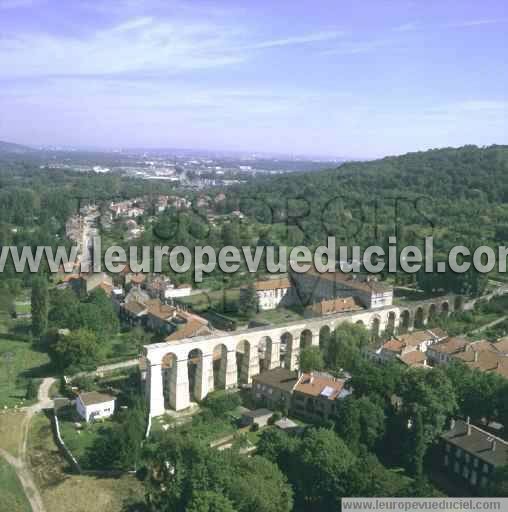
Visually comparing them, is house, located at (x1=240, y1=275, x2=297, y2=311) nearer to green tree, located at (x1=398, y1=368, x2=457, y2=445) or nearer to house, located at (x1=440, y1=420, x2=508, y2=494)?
green tree, located at (x1=398, y1=368, x2=457, y2=445)

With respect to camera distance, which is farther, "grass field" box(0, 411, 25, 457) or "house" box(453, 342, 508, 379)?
"house" box(453, 342, 508, 379)

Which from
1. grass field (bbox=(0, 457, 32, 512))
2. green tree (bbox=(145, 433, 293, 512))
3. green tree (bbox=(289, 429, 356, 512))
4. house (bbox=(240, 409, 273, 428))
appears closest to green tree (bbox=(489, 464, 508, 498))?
green tree (bbox=(289, 429, 356, 512))

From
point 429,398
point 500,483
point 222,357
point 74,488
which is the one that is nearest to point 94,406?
point 74,488

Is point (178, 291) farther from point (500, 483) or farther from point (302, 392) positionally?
point (500, 483)

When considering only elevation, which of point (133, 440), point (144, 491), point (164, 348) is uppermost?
point (164, 348)

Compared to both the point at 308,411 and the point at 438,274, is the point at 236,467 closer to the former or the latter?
the point at 308,411

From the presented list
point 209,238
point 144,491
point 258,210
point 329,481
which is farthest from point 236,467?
point 258,210
